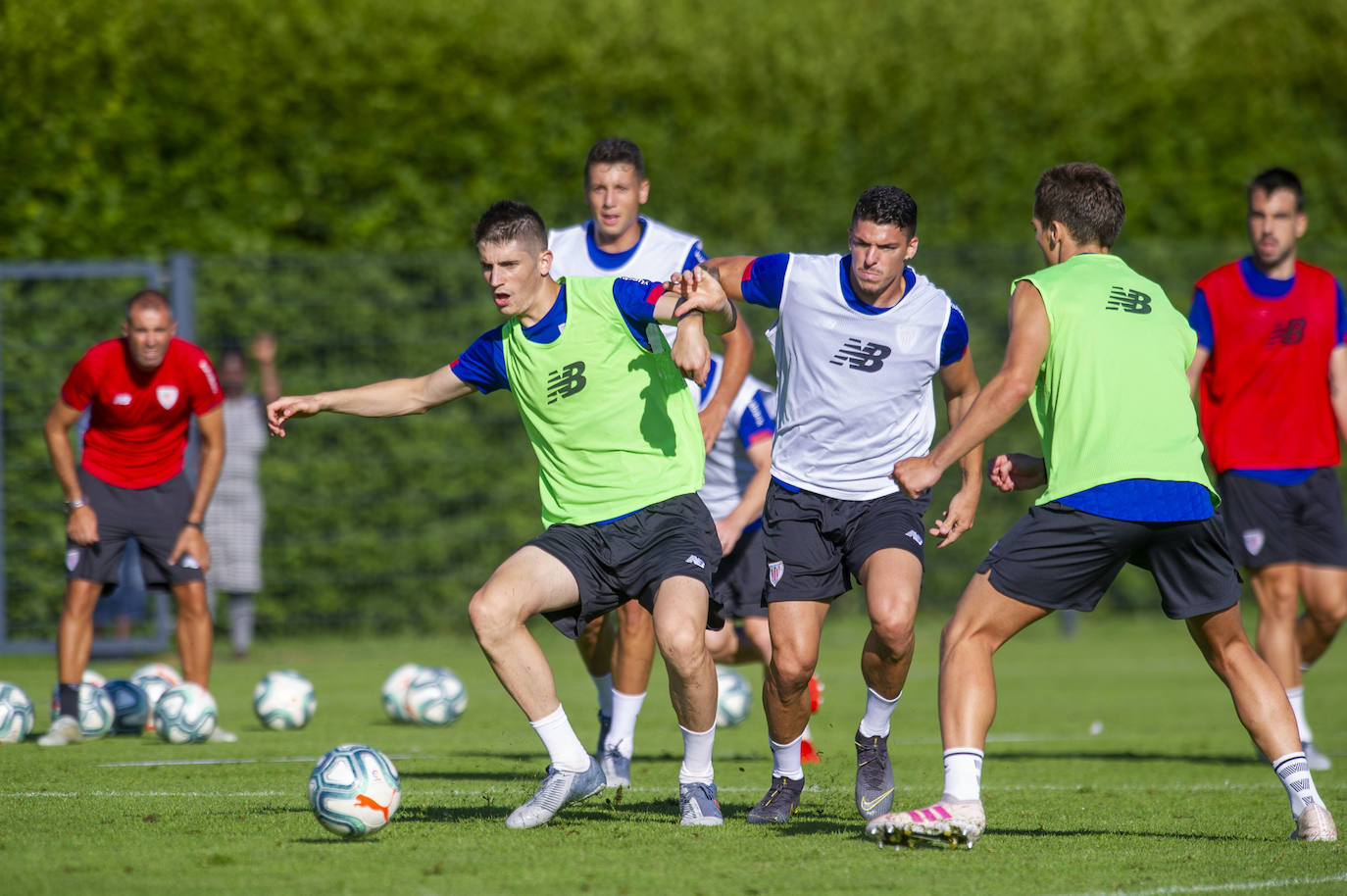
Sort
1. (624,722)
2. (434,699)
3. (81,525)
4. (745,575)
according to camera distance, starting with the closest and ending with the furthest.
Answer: (624,722), (745,575), (81,525), (434,699)

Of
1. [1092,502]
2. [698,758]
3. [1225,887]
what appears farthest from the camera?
[698,758]

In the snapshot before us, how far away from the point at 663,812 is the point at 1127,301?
2644 mm

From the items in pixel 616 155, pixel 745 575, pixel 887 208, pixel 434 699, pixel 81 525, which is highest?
pixel 616 155

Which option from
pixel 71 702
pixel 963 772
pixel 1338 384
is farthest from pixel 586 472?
pixel 1338 384

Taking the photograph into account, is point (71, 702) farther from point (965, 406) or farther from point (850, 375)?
point (965, 406)

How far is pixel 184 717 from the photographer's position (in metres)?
8.21

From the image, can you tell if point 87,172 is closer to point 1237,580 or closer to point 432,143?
point 432,143

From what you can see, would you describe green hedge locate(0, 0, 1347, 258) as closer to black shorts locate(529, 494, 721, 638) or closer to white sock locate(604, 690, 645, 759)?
white sock locate(604, 690, 645, 759)

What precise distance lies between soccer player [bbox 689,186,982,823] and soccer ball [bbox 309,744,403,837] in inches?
56.8

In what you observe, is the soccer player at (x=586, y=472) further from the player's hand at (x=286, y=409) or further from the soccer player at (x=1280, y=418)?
the soccer player at (x=1280, y=418)

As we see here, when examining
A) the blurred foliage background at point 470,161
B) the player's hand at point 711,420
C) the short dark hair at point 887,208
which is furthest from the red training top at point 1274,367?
the blurred foliage background at point 470,161

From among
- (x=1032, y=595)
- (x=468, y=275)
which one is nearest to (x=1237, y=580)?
(x=1032, y=595)

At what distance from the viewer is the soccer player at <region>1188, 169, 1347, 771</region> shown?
8039mm

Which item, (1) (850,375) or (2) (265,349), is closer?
(1) (850,375)
